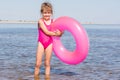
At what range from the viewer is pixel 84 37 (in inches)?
323

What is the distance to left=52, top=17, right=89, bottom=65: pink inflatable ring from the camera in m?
8.20

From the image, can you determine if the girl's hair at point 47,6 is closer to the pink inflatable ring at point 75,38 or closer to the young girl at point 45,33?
the young girl at point 45,33

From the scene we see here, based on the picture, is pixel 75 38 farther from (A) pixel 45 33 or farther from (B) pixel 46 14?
(B) pixel 46 14

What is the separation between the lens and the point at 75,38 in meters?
8.34

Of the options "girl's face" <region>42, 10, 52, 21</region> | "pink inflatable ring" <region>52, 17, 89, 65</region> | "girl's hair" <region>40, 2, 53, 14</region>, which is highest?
"girl's hair" <region>40, 2, 53, 14</region>

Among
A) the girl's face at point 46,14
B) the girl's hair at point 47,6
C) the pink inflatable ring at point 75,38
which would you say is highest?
the girl's hair at point 47,6

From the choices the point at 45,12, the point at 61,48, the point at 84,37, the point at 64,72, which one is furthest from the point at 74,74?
the point at 45,12

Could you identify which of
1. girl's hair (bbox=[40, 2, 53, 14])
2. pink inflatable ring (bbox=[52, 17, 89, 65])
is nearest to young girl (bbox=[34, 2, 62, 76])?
girl's hair (bbox=[40, 2, 53, 14])

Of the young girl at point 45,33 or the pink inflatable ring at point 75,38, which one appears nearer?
the young girl at point 45,33

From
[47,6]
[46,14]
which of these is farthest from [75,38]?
[47,6]

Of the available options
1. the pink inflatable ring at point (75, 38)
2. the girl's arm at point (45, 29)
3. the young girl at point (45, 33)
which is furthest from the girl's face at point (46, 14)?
the pink inflatable ring at point (75, 38)

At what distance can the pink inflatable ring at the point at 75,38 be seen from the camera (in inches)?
323

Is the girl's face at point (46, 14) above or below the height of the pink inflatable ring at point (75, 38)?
above

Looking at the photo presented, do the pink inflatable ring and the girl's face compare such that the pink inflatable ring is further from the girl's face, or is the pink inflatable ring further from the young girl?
the girl's face
